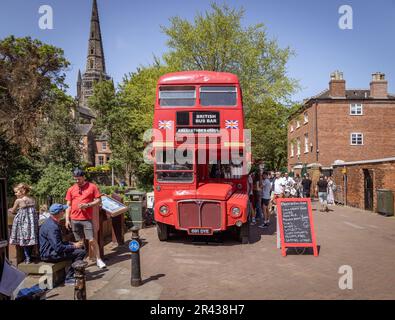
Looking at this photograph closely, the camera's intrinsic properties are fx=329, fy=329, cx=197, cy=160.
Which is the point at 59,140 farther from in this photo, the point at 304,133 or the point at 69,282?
the point at 304,133

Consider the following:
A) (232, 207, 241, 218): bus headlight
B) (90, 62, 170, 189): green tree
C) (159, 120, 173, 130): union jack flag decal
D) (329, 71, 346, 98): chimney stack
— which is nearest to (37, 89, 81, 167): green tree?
(90, 62, 170, 189): green tree

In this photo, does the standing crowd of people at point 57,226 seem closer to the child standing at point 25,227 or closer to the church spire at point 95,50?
the child standing at point 25,227

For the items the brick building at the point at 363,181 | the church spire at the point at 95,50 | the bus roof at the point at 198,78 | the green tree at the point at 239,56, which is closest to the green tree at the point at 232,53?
the green tree at the point at 239,56

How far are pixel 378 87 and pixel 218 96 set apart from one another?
2862cm

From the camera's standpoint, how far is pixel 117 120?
32.2 meters

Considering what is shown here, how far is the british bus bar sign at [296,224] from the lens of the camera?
26.4 ft

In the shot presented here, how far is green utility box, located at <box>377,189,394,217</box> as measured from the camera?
14484 millimetres

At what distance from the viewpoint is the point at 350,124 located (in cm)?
3173

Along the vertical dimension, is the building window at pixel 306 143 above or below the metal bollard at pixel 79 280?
above

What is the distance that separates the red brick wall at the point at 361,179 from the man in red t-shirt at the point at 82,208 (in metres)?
13.4

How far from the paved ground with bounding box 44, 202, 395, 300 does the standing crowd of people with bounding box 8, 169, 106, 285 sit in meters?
0.58

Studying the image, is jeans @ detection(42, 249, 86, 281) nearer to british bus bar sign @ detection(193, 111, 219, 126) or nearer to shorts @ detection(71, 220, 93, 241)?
shorts @ detection(71, 220, 93, 241)
